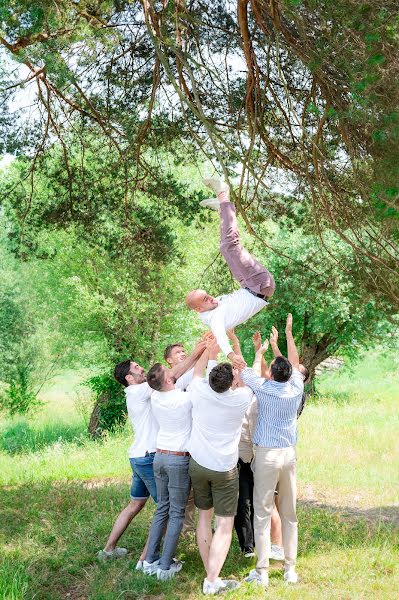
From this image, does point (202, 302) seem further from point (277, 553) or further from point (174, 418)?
point (277, 553)

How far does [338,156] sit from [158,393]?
4348mm

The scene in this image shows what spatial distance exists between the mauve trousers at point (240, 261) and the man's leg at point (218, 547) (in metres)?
1.99

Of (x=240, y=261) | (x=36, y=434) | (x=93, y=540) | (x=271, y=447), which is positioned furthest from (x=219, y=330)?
(x=36, y=434)

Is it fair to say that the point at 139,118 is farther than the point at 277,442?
Yes

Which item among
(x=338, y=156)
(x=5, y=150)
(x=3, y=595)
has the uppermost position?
(x=5, y=150)

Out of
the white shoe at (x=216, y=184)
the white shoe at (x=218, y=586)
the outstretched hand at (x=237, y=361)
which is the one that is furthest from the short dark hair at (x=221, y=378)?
the white shoe at (x=218, y=586)

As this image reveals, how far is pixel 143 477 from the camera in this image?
688cm

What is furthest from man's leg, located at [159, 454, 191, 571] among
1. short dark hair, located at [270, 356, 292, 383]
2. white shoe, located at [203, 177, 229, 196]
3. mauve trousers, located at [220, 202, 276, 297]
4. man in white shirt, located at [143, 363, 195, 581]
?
white shoe, located at [203, 177, 229, 196]

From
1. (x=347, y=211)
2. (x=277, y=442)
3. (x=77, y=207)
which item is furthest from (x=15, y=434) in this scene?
(x=277, y=442)

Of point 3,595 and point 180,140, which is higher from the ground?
point 180,140

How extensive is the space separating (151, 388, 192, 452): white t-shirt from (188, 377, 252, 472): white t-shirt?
159 millimetres

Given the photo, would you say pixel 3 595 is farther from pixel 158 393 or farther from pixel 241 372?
pixel 241 372

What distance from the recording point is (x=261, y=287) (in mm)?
5816

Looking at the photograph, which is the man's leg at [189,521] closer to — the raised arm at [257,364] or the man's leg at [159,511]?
the man's leg at [159,511]
